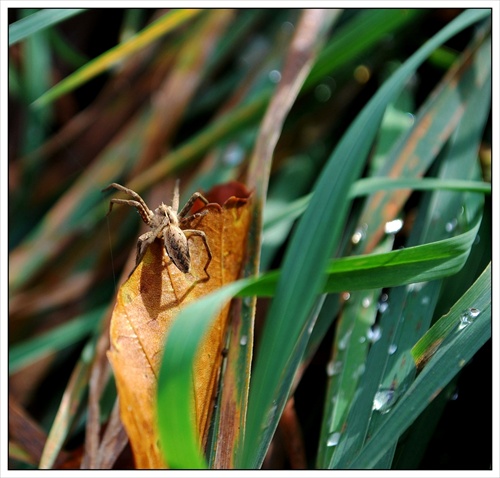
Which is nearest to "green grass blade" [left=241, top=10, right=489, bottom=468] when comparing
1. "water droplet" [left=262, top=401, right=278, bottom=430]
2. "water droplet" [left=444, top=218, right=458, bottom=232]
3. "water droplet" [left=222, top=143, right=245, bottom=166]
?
"water droplet" [left=262, top=401, right=278, bottom=430]

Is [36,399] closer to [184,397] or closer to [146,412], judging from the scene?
[146,412]

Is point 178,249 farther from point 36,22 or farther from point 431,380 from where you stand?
point 36,22

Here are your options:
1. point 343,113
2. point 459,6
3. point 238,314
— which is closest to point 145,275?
point 238,314

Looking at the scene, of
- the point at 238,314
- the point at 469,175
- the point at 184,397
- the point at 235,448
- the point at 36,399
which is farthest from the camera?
the point at 36,399

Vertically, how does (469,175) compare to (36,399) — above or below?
above

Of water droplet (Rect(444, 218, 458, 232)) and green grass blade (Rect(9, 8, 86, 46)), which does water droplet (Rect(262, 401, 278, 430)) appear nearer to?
water droplet (Rect(444, 218, 458, 232))

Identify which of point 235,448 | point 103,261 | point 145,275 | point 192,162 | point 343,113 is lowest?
point 235,448

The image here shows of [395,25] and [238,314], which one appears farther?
[395,25]
